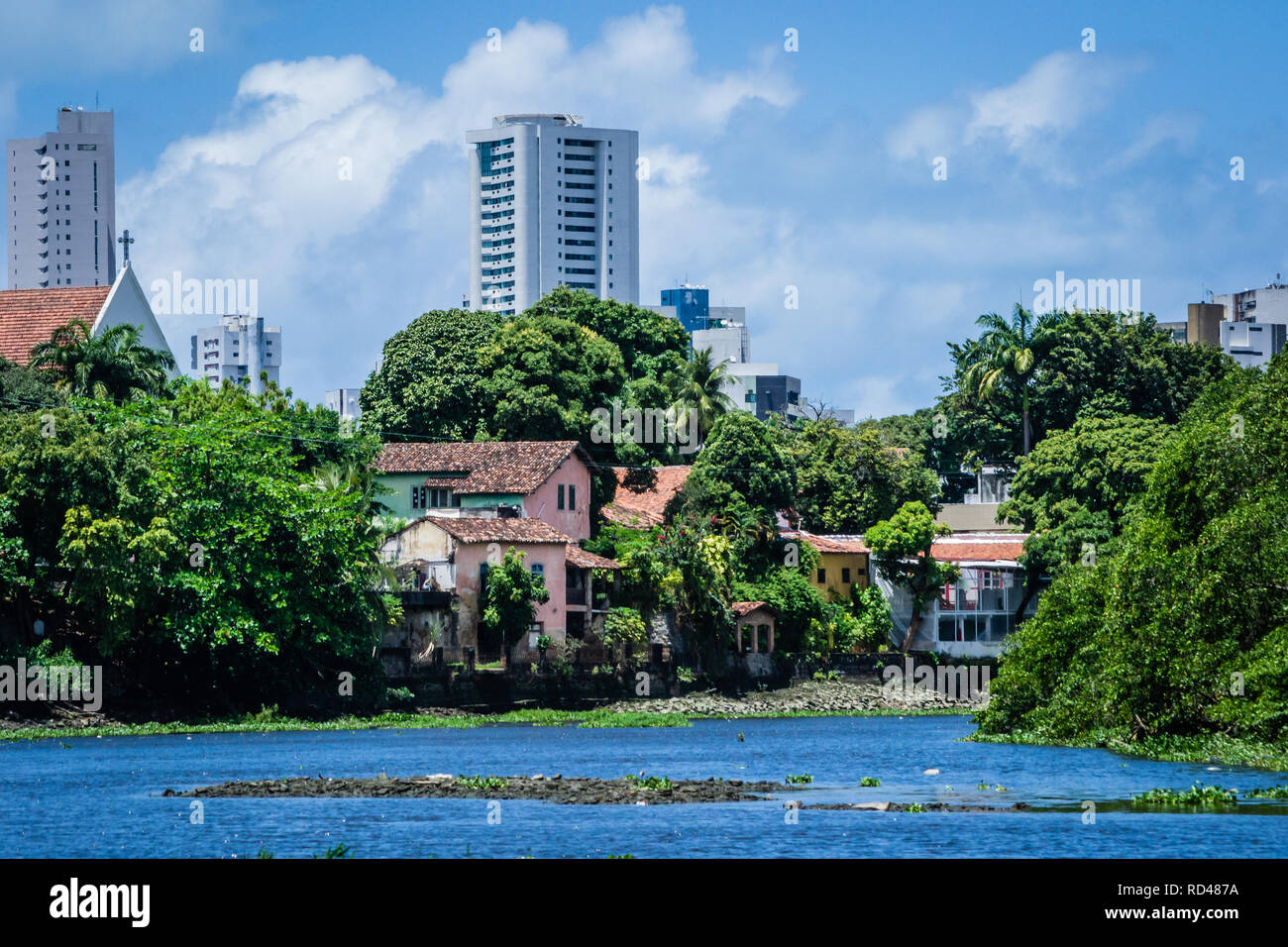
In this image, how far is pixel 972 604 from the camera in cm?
9044

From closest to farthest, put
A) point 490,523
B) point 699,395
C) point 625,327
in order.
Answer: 1. point 490,523
2. point 699,395
3. point 625,327

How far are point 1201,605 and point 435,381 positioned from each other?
56.4 meters

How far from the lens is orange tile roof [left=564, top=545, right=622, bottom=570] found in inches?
2990

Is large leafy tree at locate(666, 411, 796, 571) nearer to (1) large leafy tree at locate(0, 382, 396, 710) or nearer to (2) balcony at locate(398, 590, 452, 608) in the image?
(2) balcony at locate(398, 590, 452, 608)

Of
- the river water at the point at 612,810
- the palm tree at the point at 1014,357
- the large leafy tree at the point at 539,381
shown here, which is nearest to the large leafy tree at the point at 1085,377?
the palm tree at the point at 1014,357

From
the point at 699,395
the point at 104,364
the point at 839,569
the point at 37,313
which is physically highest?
the point at 37,313

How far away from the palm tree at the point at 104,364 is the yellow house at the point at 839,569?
3482 cm

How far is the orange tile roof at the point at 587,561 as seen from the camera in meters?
75.9

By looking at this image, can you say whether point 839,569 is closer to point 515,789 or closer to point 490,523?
point 490,523

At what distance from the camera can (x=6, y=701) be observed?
183ft

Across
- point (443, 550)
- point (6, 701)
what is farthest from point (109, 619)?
point (443, 550)

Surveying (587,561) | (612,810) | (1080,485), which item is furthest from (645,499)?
(612,810)
